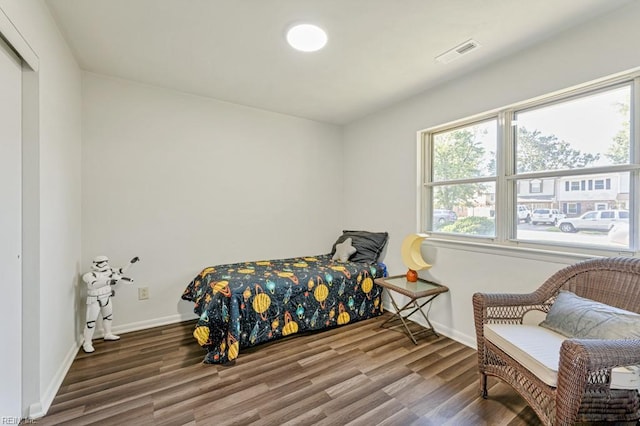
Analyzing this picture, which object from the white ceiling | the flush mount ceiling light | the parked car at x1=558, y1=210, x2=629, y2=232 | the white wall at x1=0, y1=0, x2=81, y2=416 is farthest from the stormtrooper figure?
the parked car at x1=558, y1=210, x2=629, y2=232

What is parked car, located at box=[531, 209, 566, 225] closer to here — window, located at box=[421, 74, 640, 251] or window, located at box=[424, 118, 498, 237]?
window, located at box=[421, 74, 640, 251]

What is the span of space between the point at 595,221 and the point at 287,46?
2505mm

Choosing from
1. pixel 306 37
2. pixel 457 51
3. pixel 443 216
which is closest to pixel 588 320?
pixel 443 216

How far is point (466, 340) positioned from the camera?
2.54 metres

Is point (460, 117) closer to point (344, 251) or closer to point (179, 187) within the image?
point (344, 251)

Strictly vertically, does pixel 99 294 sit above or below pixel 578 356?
below

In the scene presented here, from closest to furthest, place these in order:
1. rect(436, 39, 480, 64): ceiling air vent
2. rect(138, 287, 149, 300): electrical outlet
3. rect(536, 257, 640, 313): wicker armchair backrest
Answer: rect(536, 257, 640, 313): wicker armchair backrest, rect(436, 39, 480, 64): ceiling air vent, rect(138, 287, 149, 300): electrical outlet

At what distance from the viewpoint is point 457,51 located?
2.17 metres

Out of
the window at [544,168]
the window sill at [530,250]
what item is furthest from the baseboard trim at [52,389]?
the window at [544,168]

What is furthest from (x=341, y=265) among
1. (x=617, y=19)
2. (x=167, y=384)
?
(x=617, y=19)

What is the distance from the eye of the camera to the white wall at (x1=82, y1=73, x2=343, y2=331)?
262 cm

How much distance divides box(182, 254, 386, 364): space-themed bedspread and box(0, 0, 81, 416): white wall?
871 millimetres

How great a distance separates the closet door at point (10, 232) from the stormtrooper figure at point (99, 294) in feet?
2.79

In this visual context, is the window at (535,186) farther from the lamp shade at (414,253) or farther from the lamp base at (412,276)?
the lamp base at (412,276)
